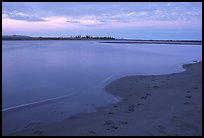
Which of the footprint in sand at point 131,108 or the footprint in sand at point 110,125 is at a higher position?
the footprint in sand at point 110,125

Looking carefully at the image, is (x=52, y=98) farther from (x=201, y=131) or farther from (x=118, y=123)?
(x=201, y=131)

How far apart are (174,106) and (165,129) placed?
2075 millimetres

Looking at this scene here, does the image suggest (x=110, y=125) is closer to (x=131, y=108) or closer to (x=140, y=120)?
(x=140, y=120)

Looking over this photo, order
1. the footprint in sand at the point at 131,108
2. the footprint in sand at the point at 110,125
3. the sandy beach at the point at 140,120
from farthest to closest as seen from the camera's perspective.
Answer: the footprint in sand at the point at 131,108
the footprint in sand at the point at 110,125
the sandy beach at the point at 140,120

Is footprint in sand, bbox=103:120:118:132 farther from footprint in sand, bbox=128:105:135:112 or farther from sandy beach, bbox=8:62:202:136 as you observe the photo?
footprint in sand, bbox=128:105:135:112

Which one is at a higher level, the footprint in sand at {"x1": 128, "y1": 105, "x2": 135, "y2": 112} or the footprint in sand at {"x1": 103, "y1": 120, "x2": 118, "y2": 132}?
the footprint in sand at {"x1": 103, "y1": 120, "x2": 118, "y2": 132}

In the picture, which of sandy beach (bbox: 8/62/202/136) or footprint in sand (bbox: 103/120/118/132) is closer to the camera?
sandy beach (bbox: 8/62/202/136)

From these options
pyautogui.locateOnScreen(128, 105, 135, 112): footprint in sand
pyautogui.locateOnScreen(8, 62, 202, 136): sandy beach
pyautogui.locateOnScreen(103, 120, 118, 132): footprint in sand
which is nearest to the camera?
pyautogui.locateOnScreen(8, 62, 202, 136): sandy beach

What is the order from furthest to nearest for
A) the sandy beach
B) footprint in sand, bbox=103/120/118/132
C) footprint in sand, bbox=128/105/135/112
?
footprint in sand, bbox=128/105/135/112 → footprint in sand, bbox=103/120/118/132 → the sandy beach

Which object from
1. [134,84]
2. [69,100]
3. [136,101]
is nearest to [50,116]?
[69,100]

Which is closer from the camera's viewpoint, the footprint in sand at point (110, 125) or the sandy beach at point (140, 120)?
the sandy beach at point (140, 120)

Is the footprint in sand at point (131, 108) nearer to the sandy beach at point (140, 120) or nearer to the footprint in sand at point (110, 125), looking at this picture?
the sandy beach at point (140, 120)

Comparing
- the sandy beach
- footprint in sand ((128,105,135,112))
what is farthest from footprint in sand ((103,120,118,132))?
footprint in sand ((128,105,135,112))

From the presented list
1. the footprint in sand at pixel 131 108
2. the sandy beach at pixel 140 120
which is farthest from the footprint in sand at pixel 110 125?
the footprint in sand at pixel 131 108
